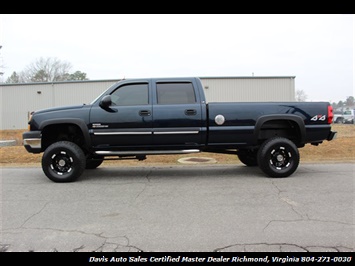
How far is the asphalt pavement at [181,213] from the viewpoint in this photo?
3.18 meters

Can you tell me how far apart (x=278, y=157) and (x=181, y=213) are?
303 centimetres

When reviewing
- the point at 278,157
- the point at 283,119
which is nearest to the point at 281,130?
the point at 283,119

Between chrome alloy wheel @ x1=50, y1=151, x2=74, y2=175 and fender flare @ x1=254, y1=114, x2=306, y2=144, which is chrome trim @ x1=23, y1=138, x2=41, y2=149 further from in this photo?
fender flare @ x1=254, y1=114, x2=306, y2=144

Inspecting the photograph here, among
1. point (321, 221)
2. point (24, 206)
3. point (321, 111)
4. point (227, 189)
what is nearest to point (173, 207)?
point (227, 189)

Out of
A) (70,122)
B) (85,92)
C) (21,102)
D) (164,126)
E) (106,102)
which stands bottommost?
(164,126)

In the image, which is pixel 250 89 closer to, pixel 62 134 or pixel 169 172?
pixel 169 172

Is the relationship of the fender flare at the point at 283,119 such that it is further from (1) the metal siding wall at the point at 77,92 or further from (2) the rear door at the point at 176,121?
(1) the metal siding wall at the point at 77,92

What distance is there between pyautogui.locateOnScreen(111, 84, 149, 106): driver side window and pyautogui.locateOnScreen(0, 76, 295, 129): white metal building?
55.3 ft

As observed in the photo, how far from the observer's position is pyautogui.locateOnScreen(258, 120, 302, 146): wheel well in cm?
630

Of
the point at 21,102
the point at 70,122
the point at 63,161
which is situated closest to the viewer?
the point at 70,122

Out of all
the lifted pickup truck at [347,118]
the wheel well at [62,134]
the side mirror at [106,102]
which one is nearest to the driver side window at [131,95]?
the side mirror at [106,102]

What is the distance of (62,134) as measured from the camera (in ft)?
20.9

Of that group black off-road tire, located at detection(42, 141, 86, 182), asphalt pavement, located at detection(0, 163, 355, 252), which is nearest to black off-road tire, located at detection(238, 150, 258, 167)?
asphalt pavement, located at detection(0, 163, 355, 252)

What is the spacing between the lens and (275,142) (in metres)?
6.09
